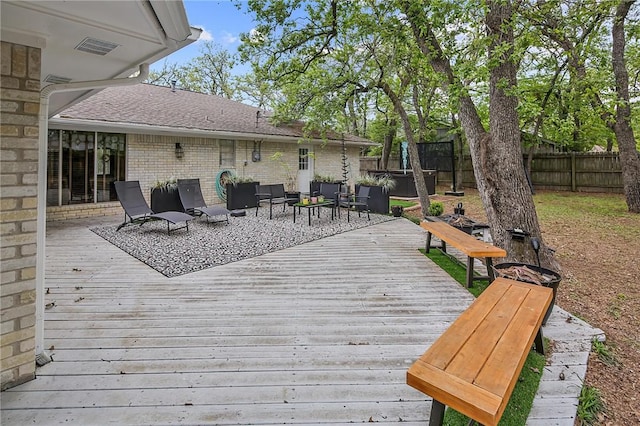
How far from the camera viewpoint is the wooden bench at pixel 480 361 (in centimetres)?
158

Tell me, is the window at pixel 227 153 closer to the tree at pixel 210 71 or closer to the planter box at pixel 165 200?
the planter box at pixel 165 200

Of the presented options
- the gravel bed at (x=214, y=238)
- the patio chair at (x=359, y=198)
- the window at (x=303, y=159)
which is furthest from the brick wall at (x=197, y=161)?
the patio chair at (x=359, y=198)

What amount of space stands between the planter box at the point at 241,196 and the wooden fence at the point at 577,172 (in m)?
9.67

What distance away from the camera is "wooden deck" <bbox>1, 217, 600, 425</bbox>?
2143mm

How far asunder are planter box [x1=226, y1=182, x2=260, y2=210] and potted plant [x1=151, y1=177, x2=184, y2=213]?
166cm

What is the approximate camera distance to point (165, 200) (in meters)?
8.85

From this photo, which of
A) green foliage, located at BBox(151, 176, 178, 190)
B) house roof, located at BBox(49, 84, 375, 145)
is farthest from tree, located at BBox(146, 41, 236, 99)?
green foliage, located at BBox(151, 176, 178, 190)

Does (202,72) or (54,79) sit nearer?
(54,79)

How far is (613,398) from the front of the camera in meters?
2.43

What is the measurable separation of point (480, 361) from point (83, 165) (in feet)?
33.5

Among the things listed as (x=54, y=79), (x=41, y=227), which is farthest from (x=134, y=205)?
(x=41, y=227)

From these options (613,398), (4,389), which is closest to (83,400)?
(4,389)

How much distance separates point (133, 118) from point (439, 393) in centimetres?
1018

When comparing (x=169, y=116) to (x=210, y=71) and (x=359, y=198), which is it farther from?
(x=210, y=71)
